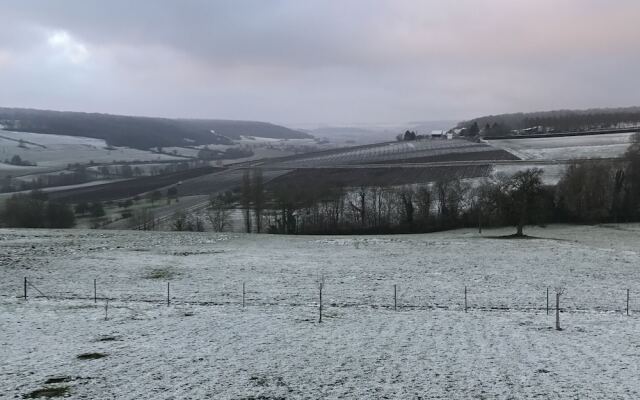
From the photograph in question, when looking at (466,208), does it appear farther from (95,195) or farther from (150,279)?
(95,195)

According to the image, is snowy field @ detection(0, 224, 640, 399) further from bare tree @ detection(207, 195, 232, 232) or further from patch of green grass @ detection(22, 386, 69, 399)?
bare tree @ detection(207, 195, 232, 232)

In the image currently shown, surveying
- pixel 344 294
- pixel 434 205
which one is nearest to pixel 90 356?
pixel 344 294

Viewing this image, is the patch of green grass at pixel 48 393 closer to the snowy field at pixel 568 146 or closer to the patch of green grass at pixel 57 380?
the patch of green grass at pixel 57 380

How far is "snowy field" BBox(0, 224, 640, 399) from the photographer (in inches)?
618

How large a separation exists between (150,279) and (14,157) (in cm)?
16504

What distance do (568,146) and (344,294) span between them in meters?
114

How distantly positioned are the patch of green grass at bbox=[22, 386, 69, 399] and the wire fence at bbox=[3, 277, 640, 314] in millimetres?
12116

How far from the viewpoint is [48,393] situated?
573 inches

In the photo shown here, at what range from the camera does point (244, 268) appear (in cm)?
3738

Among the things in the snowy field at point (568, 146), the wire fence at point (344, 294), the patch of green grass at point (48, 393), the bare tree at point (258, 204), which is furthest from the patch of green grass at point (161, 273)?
the snowy field at point (568, 146)

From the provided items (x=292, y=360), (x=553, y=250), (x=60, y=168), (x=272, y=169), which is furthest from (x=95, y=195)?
(x=292, y=360)

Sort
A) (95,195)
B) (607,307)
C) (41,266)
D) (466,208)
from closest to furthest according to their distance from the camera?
(607,307) → (41,266) → (466,208) → (95,195)

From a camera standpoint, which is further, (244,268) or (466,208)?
(466,208)

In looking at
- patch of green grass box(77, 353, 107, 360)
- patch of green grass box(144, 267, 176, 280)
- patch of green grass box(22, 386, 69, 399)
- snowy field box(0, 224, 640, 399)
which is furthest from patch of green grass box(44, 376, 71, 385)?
patch of green grass box(144, 267, 176, 280)
